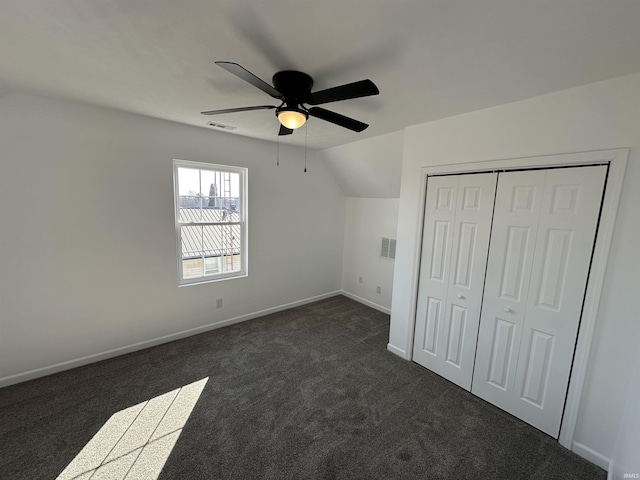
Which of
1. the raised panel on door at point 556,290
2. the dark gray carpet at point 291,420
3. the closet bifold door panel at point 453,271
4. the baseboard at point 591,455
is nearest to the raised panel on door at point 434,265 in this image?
the closet bifold door panel at point 453,271

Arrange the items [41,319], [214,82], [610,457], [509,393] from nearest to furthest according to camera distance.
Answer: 1. [610,457]
2. [214,82]
3. [509,393]
4. [41,319]

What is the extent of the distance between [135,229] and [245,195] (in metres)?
1.38

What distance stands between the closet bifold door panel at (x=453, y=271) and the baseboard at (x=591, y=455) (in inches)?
30.0

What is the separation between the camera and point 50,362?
2.53 meters

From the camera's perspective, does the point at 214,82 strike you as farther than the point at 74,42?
Yes

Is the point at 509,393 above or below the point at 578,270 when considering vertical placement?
below

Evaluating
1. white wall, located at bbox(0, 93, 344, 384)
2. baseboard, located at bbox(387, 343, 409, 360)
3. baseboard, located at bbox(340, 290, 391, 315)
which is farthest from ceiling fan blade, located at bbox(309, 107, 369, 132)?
baseboard, located at bbox(340, 290, 391, 315)

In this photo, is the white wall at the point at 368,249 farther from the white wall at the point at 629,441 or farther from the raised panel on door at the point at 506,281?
the white wall at the point at 629,441

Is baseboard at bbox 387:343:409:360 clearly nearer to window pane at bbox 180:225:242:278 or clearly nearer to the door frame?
the door frame

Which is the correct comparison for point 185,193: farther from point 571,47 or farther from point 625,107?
point 625,107

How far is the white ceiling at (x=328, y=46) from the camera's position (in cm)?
117

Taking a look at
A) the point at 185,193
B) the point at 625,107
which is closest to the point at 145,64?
the point at 185,193

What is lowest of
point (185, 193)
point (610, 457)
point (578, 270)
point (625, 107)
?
point (610, 457)

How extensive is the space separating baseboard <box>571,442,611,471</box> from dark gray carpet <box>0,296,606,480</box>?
0.17 feet
